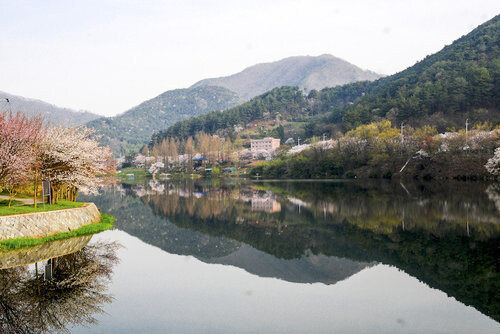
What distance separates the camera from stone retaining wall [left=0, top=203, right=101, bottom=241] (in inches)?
565

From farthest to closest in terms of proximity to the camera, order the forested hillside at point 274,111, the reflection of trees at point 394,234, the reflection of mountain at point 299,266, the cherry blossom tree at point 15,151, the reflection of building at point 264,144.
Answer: the forested hillside at point 274,111
the reflection of building at point 264,144
the cherry blossom tree at point 15,151
the reflection of mountain at point 299,266
the reflection of trees at point 394,234

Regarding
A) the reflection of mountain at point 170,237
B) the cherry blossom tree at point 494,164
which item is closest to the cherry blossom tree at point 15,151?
the reflection of mountain at point 170,237

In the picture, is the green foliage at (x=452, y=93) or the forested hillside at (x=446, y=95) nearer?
the forested hillside at (x=446, y=95)

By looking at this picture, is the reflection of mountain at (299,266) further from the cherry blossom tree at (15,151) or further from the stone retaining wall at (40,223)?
the cherry blossom tree at (15,151)

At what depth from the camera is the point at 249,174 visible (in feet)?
283

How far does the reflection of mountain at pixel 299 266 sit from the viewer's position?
1171 cm

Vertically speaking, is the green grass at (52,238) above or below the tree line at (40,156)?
below

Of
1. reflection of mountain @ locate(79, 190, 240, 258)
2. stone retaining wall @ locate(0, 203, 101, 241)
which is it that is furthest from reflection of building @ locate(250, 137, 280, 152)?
stone retaining wall @ locate(0, 203, 101, 241)

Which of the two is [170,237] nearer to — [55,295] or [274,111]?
[55,295]

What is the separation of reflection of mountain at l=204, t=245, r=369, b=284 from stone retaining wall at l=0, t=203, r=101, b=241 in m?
6.84

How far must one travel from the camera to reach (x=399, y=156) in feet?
198

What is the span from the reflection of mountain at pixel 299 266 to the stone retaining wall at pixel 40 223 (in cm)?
684

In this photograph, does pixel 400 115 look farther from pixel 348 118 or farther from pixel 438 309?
pixel 438 309

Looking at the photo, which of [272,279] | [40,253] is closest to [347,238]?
[272,279]
